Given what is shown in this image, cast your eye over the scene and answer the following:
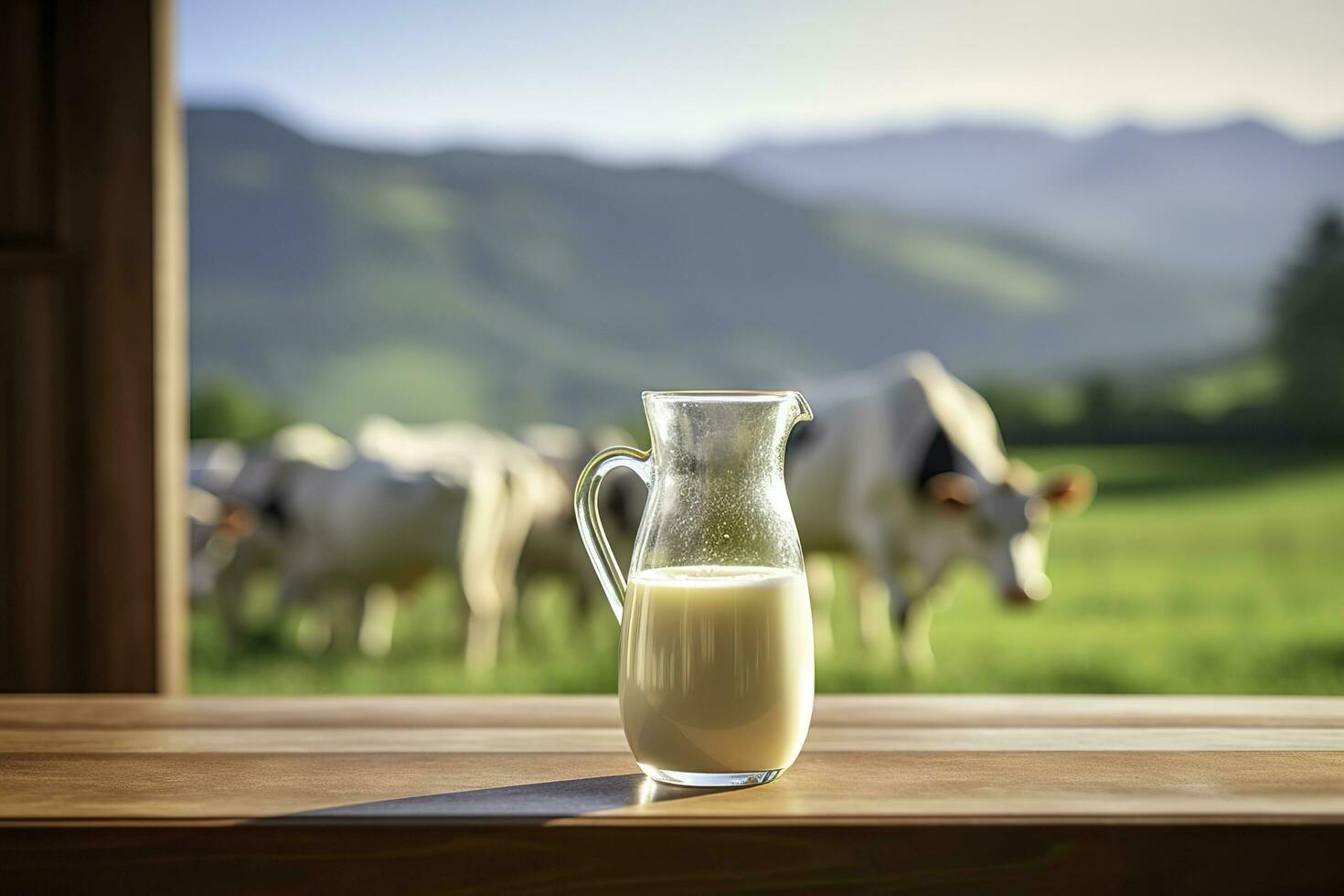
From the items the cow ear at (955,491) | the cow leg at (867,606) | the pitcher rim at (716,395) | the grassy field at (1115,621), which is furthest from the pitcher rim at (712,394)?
the cow leg at (867,606)

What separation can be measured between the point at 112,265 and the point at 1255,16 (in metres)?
16.1

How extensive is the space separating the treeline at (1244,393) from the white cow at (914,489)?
7.38m

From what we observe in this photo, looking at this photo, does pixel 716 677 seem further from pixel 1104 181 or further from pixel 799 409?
pixel 1104 181

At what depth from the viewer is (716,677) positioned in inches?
25.9

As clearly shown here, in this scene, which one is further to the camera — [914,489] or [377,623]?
[377,623]

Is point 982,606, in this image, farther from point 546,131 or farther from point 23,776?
point 546,131

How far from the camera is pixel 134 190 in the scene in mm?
1614

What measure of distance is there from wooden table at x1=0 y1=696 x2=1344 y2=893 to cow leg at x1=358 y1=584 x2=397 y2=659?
4182 mm

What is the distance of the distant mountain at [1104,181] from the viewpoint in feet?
47.2

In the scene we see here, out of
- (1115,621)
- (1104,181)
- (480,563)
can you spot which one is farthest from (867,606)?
(1104,181)

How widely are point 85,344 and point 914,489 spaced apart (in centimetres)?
306

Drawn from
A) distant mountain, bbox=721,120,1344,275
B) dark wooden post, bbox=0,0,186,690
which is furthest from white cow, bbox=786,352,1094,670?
distant mountain, bbox=721,120,1344,275

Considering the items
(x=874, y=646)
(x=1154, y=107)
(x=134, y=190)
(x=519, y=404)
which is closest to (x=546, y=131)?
(x=519, y=404)

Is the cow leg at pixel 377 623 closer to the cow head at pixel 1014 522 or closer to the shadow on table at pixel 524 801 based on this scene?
the cow head at pixel 1014 522
